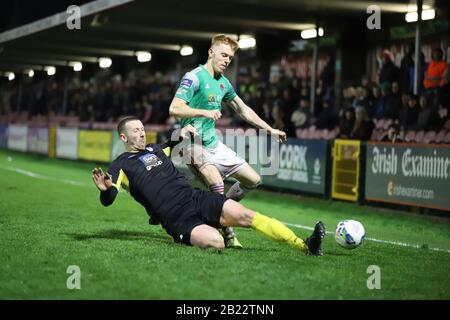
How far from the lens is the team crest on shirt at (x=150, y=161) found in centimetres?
761

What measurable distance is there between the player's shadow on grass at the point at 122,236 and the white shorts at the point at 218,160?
3.01ft

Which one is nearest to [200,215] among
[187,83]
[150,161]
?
[150,161]

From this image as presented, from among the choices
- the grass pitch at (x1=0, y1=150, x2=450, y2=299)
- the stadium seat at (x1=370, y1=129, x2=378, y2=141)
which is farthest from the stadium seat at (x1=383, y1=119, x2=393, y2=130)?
the grass pitch at (x1=0, y1=150, x2=450, y2=299)

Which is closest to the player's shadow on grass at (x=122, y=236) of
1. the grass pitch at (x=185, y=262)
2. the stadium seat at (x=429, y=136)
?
the grass pitch at (x=185, y=262)

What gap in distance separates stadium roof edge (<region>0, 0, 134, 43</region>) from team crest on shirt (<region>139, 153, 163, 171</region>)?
13430 millimetres

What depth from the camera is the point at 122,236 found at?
8469 mm

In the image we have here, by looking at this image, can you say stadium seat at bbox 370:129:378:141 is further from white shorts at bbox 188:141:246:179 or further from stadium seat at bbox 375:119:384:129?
white shorts at bbox 188:141:246:179

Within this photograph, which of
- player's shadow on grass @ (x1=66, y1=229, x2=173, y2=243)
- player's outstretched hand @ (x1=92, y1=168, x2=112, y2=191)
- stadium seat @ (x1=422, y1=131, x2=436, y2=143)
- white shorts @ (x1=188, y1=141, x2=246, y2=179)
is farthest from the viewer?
stadium seat @ (x1=422, y1=131, x2=436, y2=143)

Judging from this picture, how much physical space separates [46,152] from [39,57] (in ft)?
29.0

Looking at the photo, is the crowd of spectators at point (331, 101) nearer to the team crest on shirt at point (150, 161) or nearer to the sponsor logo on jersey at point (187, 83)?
the sponsor logo on jersey at point (187, 83)

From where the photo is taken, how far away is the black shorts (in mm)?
7215

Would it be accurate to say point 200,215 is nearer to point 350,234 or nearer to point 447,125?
point 350,234

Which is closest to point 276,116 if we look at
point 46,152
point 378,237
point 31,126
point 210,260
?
point 378,237

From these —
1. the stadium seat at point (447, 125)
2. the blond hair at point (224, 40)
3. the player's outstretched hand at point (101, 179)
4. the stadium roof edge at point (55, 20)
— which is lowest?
the player's outstretched hand at point (101, 179)
